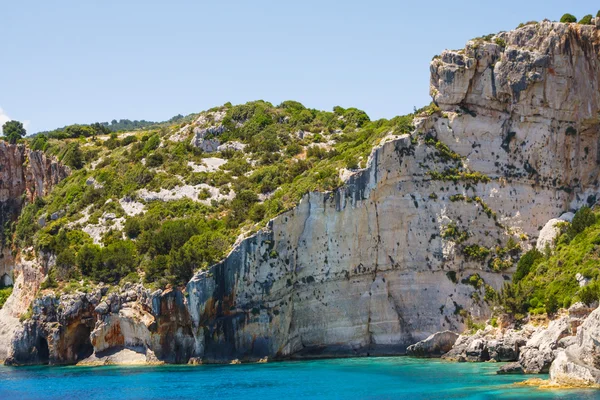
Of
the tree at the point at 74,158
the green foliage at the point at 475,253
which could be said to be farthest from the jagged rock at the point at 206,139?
the green foliage at the point at 475,253

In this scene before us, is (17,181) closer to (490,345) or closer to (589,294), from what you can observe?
(490,345)

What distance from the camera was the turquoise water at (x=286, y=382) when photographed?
40.7 meters

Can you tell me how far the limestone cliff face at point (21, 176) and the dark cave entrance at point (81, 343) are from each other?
93.0 ft

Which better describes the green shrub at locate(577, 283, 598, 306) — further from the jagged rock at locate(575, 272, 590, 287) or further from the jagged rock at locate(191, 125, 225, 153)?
the jagged rock at locate(191, 125, 225, 153)

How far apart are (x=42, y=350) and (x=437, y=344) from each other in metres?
27.2

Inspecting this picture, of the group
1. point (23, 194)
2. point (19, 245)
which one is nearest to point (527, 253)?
point (19, 245)

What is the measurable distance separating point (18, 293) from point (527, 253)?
38277mm

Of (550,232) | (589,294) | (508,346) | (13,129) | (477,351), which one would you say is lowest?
(477,351)

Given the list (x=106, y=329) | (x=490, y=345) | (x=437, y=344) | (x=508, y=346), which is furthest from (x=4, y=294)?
(x=508, y=346)

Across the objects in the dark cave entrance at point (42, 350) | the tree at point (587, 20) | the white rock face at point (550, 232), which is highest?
the tree at point (587, 20)

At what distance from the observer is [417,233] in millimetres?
58250

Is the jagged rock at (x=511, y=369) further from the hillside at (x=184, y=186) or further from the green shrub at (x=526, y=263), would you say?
the hillside at (x=184, y=186)

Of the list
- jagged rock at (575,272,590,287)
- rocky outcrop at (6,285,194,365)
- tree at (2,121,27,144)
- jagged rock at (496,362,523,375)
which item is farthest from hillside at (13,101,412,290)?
jagged rock at (496,362,523,375)

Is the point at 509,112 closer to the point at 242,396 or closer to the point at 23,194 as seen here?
the point at 242,396
